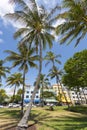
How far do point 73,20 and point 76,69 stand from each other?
2561cm

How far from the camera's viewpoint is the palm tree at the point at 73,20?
21.3 m

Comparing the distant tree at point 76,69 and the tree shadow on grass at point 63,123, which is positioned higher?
Answer: the distant tree at point 76,69

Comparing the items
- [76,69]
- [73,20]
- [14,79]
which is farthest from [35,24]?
[14,79]

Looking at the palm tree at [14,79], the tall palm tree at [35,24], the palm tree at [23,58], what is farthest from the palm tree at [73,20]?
the palm tree at [14,79]

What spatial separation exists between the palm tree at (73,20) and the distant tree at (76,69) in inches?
802

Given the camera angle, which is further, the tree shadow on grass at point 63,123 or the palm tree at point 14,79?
the palm tree at point 14,79

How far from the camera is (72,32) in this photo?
24000 mm

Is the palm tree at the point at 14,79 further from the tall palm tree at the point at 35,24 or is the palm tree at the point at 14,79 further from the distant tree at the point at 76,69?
the tall palm tree at the point at 35,24

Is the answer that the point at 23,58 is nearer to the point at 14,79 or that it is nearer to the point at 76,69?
the point at 76,69

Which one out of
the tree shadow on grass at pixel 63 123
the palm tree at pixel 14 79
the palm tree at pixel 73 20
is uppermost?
the palm tree at pixel 14 79

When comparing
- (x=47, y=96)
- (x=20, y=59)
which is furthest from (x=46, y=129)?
(x=47, y=96)

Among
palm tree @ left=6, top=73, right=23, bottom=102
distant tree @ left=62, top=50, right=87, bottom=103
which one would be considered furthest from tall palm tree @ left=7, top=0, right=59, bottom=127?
palm tree @ left=6, top=73, right=23, bottom=102

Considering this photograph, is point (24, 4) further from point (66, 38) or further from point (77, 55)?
point (77, 55)

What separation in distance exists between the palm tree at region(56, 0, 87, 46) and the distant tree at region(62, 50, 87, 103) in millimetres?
20383
